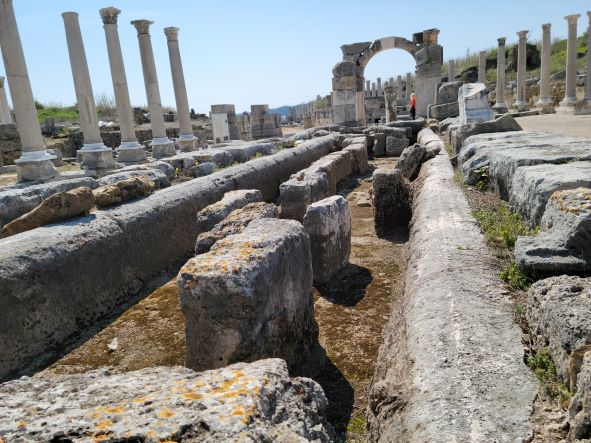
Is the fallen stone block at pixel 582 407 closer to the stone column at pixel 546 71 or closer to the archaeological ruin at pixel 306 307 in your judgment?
the archaeological ruin at pixel 306 307

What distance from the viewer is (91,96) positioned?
13.4 metres

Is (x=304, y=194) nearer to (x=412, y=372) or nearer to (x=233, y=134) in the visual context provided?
(x=412, y=372)

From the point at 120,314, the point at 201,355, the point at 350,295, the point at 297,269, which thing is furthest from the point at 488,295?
the point at 120,314

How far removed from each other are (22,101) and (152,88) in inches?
234

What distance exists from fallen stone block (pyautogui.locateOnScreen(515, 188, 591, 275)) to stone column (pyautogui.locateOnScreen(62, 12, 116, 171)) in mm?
12635

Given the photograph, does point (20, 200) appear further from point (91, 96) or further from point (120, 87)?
point (120, 87)

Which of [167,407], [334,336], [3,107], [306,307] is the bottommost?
[334,336]

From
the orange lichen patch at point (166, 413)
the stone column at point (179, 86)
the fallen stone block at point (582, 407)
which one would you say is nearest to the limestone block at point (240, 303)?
the orange lichen patch at point (166, 413)

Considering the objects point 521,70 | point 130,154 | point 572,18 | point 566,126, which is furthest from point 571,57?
point 130,154

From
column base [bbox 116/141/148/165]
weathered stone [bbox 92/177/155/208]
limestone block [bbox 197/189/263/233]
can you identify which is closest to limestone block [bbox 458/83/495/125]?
limestone block [bbox 197/189/263/233]

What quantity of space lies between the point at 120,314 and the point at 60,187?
2919 mm

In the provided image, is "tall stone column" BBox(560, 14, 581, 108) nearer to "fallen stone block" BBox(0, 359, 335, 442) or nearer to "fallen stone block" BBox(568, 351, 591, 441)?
"fallen stone block" BBox(568, 351, 591, 441)

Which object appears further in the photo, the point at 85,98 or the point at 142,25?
the point at 142,25

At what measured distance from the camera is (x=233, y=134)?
89.7 ft
